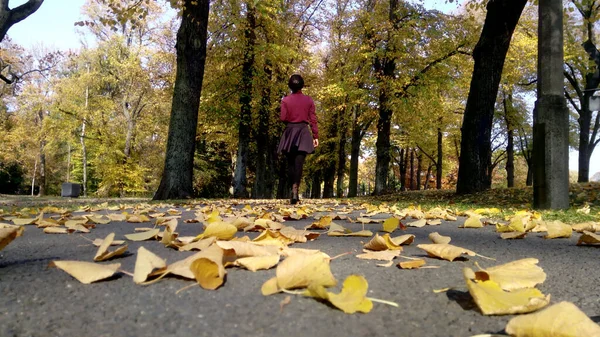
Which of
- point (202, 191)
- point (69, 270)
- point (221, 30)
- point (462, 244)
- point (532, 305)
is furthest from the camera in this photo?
point (202, 191)

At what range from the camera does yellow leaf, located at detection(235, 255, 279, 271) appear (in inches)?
52.7

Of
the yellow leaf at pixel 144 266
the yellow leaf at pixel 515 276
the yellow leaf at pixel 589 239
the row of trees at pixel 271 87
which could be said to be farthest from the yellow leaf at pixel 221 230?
the row of trees at pixel 271 87

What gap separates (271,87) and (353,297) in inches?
611

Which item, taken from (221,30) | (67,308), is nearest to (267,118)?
(221,30)

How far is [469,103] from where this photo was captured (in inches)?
337

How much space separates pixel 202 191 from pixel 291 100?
73.8 ft

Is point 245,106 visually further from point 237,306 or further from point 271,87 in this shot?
point 237,306

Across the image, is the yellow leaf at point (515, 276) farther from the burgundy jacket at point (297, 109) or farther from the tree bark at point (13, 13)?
the tree bark at point (13, 13)

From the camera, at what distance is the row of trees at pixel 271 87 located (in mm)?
8672

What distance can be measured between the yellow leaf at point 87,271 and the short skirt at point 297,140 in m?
4.73

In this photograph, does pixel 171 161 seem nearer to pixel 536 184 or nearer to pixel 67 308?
pixel 536 184

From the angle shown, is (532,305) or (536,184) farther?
(536,184)

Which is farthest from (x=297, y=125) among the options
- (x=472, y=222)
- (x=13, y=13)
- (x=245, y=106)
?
(x=245, y=106)

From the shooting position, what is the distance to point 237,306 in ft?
3.26
